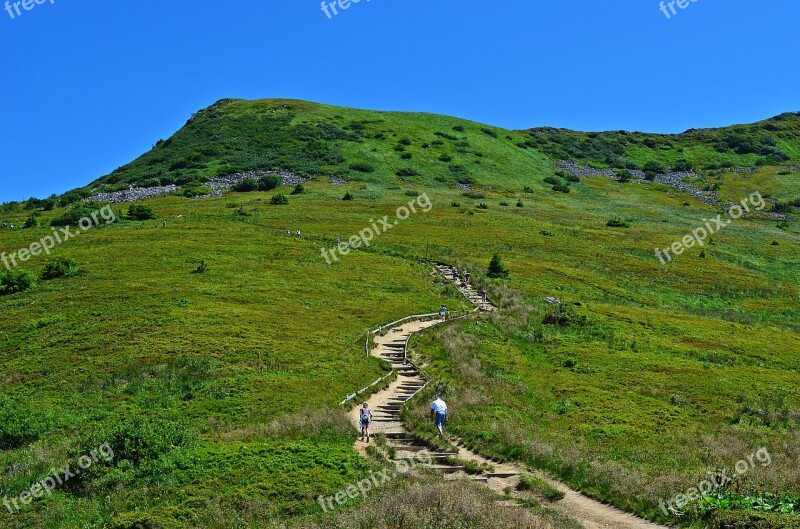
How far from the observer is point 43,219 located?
307ft

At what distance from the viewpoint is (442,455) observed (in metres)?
25.8

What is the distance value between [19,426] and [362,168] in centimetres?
12311

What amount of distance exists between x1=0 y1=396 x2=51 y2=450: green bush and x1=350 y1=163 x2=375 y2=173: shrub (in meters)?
120

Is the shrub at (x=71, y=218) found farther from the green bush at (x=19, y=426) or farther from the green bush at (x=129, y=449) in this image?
the green bush at (x=129, y=449)

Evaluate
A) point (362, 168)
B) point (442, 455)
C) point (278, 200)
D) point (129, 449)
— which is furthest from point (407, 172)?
point (129, 449)

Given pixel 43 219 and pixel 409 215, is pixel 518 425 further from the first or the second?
pixel 43 219

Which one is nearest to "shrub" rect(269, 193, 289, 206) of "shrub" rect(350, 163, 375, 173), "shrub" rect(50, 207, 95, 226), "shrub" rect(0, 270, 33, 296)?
"shrub" rect(50, 207, 95, 226)

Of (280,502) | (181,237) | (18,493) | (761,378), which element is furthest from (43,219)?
(761,378)

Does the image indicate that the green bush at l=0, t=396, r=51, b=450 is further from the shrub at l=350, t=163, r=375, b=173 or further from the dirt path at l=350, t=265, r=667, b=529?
the shrub at l=350, t=163, r=375, b=173

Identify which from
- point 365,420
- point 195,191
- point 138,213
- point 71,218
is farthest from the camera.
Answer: point 195,191

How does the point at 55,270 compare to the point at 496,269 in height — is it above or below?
above

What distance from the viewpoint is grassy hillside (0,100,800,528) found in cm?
2230

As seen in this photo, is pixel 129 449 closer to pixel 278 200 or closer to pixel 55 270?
pixel 55 270

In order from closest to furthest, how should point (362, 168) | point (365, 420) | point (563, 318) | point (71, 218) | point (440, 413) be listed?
point (365, 420) < point (440, 413) < point (563, 318) < point (71, 218) < point (362, 168)
